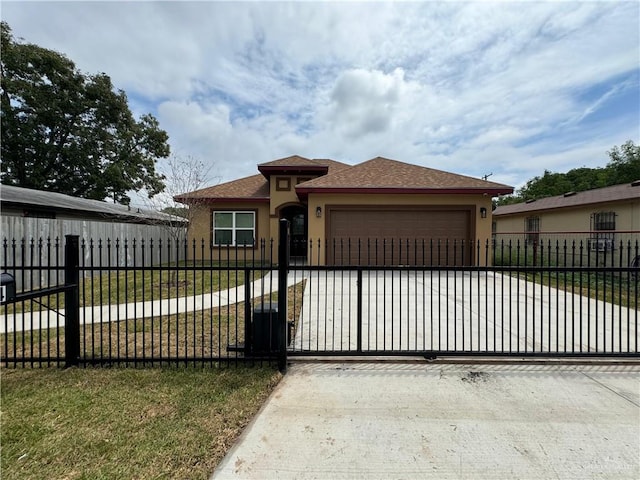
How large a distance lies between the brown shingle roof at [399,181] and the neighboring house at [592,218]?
235cm

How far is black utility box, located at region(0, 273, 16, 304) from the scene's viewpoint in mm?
2555

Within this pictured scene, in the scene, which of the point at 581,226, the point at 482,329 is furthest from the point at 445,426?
the point at 581,226

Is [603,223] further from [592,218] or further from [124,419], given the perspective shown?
[124,419]

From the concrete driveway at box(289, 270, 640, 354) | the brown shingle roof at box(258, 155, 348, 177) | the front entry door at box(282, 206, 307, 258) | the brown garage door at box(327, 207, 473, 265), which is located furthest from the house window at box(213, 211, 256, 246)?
the concrete driveway at box(289, 270, 640, 354)

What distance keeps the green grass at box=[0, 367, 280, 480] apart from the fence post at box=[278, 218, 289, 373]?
0.73 ft

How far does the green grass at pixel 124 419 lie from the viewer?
7.15 feet

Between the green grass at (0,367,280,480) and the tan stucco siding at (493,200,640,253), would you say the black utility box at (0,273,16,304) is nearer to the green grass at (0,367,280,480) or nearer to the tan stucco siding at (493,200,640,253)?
the green grass at (0,367,280,480)

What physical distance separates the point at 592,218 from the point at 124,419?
21174 millimetres

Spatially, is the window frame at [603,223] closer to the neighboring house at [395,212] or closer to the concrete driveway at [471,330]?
the neighboring house at [395,212]

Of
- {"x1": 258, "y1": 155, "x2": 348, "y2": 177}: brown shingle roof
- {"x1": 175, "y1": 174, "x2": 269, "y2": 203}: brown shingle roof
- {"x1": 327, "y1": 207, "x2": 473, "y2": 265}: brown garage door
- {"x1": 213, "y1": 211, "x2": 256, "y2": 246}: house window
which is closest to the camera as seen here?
{"x1": 327, "y1": 207, "x2": 473, "y2": 265}: brown garage door

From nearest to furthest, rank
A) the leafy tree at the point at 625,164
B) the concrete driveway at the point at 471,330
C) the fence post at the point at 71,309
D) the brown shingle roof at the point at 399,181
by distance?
Result: the fence post at the point at 71,309 < the concrete driveway at the point at 471,330 < the brown shingle roof at the point at 399,181 < the leafy tree at the point at 625,164

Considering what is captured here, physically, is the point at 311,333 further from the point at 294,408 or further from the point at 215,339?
the point at 294,408

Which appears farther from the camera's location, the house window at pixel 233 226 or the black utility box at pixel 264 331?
the house window at pixel 233 226

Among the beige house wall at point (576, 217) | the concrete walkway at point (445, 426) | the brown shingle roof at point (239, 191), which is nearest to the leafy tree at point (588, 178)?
the beige house wall at point (576, 217)
